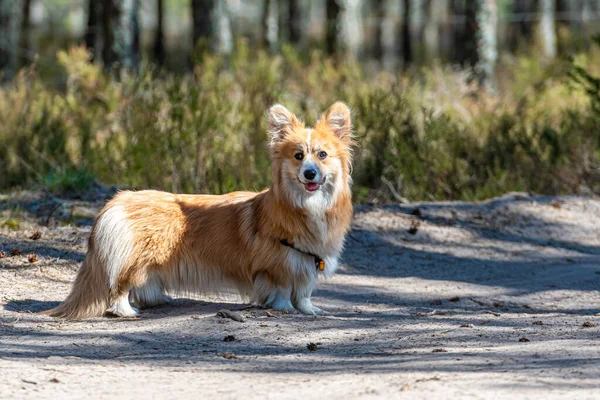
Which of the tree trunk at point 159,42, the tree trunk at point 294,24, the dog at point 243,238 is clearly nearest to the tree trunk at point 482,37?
the tree trunk at point 294,24

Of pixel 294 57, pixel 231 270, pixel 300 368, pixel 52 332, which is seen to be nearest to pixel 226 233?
pixel 231 270

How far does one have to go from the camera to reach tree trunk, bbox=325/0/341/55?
2341 cm

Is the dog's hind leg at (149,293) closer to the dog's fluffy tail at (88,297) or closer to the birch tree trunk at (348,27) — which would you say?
the dog's fluffy tail at (88,297)

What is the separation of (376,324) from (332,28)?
17.8m

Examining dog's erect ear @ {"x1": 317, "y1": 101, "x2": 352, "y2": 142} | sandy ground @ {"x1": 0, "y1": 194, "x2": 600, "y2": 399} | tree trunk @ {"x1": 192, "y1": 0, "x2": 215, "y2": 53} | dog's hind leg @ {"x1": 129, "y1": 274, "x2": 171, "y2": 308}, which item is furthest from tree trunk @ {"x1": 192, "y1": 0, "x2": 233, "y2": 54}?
dog's hind leg @ {"x1": 129, "y1": 274, "x2": 171, "y2": 308}

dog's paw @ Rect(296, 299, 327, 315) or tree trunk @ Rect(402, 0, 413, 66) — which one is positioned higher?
tree trunk @ Rect(402, 0, 413, 66)

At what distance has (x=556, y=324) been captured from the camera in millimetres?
6418

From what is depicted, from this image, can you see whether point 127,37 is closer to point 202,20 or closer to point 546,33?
point 202,20

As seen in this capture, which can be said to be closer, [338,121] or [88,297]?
[88,297]

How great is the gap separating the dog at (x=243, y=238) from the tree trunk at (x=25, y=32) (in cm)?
2303

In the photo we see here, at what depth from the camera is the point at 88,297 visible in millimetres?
6680

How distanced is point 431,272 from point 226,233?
113 inches

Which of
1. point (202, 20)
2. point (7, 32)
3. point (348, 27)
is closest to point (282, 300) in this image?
point (202, 20)

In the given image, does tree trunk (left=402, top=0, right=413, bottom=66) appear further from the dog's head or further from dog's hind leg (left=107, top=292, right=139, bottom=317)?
dog's hind leg (left=107, top=292, right=139, bottom=317)
